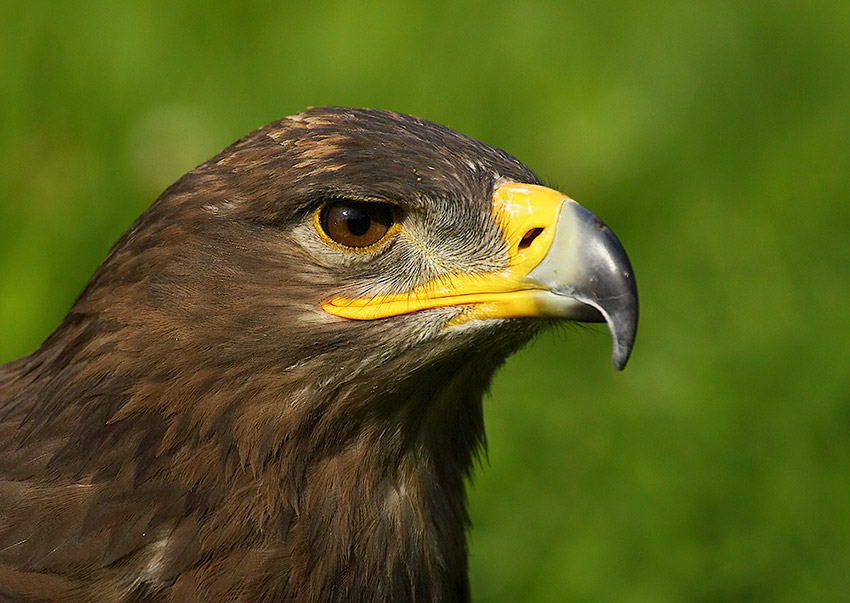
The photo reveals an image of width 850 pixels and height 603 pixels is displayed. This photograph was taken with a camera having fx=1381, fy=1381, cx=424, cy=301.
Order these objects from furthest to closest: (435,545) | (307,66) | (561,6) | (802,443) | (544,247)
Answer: (561,6) → (307,66) → (802,443) → (435,545) → (544,247)

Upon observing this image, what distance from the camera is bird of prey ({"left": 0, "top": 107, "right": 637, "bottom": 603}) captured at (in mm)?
3145

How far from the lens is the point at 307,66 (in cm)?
712

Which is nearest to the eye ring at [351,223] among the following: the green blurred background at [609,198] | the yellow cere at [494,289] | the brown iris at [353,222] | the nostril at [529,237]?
the brown iris at [353,222]

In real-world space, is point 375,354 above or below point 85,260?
above

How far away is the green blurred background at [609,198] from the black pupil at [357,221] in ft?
5.28

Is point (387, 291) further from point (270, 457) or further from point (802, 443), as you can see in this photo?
point (802, 443)

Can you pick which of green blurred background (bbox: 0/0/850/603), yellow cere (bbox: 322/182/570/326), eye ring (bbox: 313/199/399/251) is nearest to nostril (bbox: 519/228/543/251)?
yellow cere (bbox: 322/182/570/326)

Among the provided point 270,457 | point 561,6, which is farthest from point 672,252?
point 270,457

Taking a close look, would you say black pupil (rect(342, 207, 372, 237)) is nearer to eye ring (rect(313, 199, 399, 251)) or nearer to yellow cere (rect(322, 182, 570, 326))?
eye ring (rect(313, 199, 399, 251))

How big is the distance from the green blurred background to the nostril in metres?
1.52

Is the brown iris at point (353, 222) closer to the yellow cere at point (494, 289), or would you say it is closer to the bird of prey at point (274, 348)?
the bird of prey at point (274, 348)

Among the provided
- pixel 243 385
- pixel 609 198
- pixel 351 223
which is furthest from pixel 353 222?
pixel 609 198

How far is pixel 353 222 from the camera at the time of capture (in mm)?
3188

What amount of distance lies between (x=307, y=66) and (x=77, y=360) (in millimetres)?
4080
